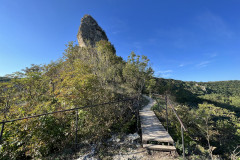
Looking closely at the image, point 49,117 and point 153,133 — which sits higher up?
point 49,117

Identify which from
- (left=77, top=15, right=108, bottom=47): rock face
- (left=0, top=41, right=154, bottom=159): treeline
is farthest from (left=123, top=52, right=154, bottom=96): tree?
(left=77, top=15, right=108, bottom=47): rock face

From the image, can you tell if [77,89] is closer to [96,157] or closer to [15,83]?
[96,157]

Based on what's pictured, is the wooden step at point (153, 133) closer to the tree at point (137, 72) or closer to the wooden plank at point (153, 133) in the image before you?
the wooden plank at point (153, 133)

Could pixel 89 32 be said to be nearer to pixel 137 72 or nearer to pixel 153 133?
pixel 137 72

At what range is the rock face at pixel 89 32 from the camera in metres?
20.5

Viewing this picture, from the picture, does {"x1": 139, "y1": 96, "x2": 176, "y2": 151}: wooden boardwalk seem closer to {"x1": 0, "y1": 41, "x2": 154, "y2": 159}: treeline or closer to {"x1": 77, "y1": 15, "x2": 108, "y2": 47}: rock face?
{"x1": 0, "y1": 41, "x2": 154, "y2": 159}: treeline

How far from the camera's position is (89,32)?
70.2ft

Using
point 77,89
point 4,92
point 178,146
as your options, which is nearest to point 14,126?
point 77,89

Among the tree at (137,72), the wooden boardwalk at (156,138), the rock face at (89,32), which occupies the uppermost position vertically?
the rock face at (89,32)

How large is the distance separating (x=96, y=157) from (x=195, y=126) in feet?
23.1

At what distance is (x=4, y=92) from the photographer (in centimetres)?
510

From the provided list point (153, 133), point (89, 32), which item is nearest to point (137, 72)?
point (153, 133)

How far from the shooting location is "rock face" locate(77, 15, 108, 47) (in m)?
20.5

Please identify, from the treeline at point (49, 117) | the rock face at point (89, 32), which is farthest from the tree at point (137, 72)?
the rock face at point (89, 32)
